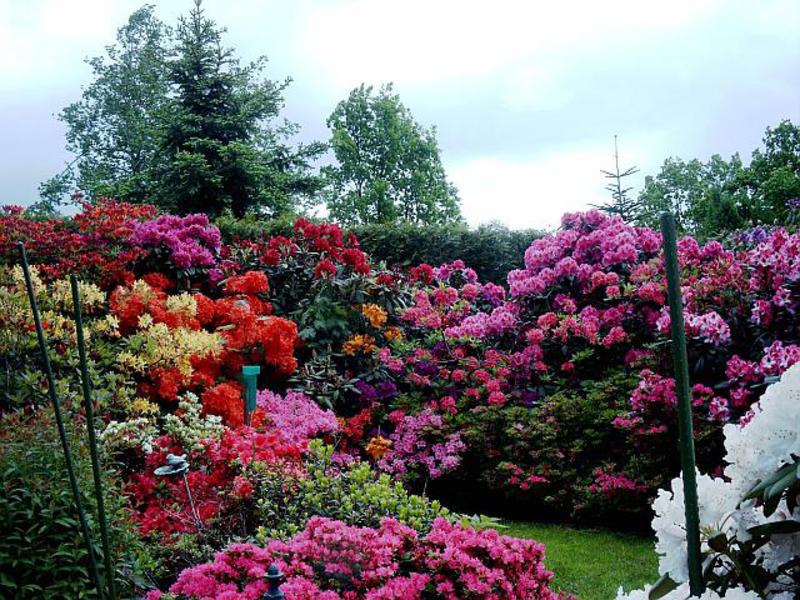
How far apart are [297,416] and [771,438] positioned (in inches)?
201

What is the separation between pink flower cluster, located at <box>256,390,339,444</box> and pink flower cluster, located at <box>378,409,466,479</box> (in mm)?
501

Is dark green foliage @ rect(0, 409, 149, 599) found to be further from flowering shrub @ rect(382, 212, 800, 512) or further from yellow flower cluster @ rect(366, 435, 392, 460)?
flowering shrub @ rect(382, 212, 800, 512)

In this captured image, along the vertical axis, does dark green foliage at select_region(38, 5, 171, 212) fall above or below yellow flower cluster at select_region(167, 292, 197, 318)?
above

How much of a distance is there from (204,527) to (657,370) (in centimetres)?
338

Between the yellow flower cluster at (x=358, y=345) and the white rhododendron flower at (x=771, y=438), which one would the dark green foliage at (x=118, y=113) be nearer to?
the yellow flower cluster at (x=358, y=345)

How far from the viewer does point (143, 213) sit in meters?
7.32

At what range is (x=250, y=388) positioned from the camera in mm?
5375

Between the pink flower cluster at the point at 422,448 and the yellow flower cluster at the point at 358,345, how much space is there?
0.79 m

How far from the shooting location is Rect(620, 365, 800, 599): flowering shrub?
0.80 m

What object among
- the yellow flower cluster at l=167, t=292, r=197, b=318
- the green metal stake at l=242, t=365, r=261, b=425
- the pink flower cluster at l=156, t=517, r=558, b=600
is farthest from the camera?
the yellow flower cluster at l=167, t=292, r=197, b=318

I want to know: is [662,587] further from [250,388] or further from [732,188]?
[732,188]

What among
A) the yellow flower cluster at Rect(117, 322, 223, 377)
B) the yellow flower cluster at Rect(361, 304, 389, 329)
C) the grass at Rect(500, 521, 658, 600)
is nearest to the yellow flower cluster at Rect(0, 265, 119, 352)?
the yellow flower cluster at Rect(117, 322, 223, 377)

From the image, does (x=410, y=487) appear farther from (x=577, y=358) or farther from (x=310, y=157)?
(x=310, y=157)

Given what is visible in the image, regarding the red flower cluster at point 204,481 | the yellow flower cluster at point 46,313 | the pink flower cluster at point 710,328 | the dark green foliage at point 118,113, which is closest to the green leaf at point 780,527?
the red flower cluster at point 204,481
